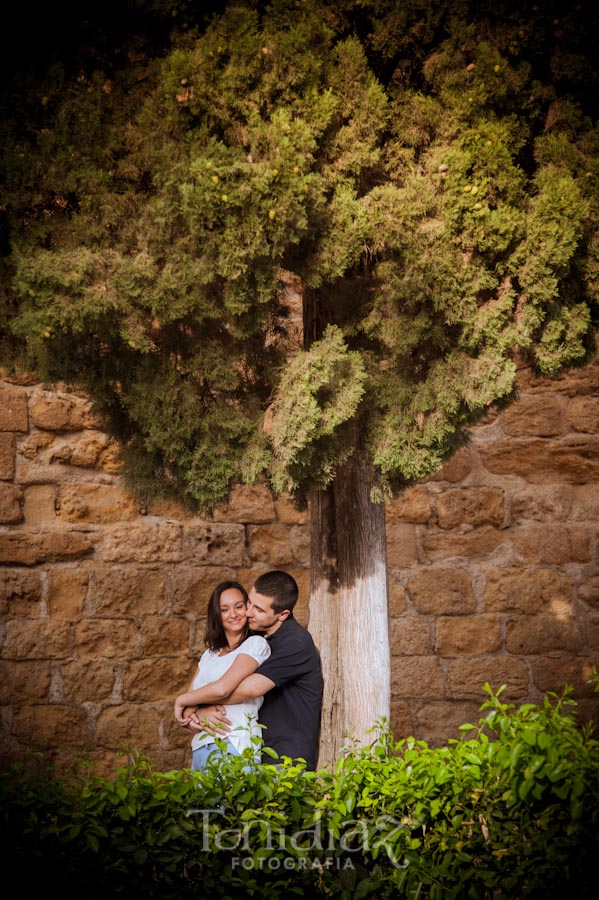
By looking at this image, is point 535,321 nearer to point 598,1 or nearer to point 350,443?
point 350,443

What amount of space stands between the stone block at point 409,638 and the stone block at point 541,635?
0.55 m

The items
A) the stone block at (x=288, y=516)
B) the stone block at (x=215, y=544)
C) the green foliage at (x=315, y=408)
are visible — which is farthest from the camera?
the stone block at (x=288, y=516)

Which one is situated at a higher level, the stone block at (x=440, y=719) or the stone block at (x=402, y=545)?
the stone block at (x=402, y=545)

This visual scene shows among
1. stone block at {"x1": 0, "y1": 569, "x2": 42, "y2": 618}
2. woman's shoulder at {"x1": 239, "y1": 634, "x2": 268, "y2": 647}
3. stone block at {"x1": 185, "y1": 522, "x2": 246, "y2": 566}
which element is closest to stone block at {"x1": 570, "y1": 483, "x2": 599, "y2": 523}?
stone block at {"x1": 185, "y1": 522, "x2": 246, "y2": 566}

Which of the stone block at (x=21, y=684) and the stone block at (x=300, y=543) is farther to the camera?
the stone block at (x=300, y=543)

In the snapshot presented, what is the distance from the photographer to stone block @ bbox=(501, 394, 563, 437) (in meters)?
6.11

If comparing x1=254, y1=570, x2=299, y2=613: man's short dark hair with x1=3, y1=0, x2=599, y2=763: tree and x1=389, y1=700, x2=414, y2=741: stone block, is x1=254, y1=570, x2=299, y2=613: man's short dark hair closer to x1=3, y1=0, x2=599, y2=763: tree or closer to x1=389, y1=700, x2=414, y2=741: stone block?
x1=3, y1=0, x2=599, y2=763: tree

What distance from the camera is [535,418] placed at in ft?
20.1

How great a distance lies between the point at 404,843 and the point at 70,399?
3.61m

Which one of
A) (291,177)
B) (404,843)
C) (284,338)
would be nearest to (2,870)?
(404,843)

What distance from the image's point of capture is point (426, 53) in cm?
334

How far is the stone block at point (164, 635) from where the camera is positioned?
224 inches

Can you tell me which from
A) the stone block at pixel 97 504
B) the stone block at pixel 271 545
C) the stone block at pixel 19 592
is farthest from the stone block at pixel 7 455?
the stone block at pixel 271 545

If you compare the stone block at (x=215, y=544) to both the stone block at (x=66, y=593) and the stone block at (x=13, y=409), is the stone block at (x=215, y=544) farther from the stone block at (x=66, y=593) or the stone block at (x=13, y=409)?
the stone block at (x=13, y=409)
